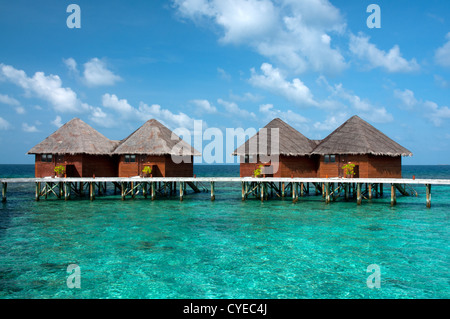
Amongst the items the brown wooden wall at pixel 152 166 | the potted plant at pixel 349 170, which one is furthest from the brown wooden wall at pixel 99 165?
the potted plant at pixel 349 170

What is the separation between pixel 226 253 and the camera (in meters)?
14.0

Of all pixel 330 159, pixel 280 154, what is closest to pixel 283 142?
pixel 280 154

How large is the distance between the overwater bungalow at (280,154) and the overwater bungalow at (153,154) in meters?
5.37

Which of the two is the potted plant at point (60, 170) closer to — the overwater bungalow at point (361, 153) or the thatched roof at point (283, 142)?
the thatched roof at point (283, 142)

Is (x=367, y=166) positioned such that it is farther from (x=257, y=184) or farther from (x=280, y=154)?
(x=257, y=184)

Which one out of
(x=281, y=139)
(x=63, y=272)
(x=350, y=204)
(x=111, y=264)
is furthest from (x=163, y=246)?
(x=281, y=139)

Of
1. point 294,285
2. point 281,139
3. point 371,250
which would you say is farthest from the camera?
point 281,139

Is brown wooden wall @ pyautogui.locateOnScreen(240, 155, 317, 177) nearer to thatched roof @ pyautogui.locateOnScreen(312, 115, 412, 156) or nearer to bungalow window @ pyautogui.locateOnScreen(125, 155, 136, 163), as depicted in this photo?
thatched roof @ pyautogui.locateOnScreen(312, 115, 412, 156)

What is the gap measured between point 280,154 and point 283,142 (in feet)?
5.34

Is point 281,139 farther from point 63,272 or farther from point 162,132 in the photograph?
point 63,272

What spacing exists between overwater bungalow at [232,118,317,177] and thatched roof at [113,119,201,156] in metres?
5.41

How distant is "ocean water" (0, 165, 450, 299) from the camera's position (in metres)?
10.5
